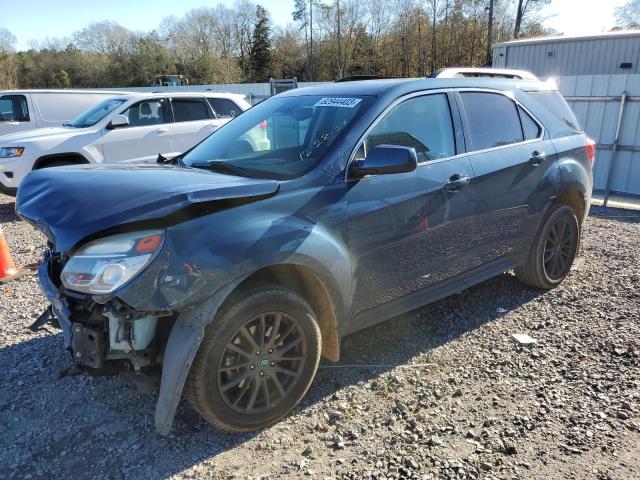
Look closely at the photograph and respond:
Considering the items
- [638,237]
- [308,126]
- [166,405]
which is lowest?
[638,237]

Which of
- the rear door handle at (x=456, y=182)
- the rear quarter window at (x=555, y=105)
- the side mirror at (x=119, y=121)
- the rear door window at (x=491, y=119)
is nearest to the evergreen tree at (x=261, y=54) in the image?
the side mirror at (x=119, y=121)

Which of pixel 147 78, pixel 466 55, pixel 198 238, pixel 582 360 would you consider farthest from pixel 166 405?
pixel 147 78

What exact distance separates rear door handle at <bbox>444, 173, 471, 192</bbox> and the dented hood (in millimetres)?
1358

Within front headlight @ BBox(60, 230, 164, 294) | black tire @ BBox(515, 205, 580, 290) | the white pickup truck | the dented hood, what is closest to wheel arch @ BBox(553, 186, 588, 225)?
black tire @ BBox(515, 205, 580, 290)

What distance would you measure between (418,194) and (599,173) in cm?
904

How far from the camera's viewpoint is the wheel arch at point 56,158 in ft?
28.1

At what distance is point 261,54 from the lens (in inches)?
2223

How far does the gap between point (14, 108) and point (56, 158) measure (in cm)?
389

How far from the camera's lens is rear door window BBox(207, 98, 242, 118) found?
1023 cm

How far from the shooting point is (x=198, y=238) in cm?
242

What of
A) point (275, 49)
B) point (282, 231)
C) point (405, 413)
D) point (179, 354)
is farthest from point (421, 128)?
point (275, 49)

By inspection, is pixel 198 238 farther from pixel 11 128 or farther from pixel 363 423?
pixel 11 128

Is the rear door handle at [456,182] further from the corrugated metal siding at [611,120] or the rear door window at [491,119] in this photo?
the corrugated metal siding at [611,120]

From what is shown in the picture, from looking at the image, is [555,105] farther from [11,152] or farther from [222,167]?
[11,152]
